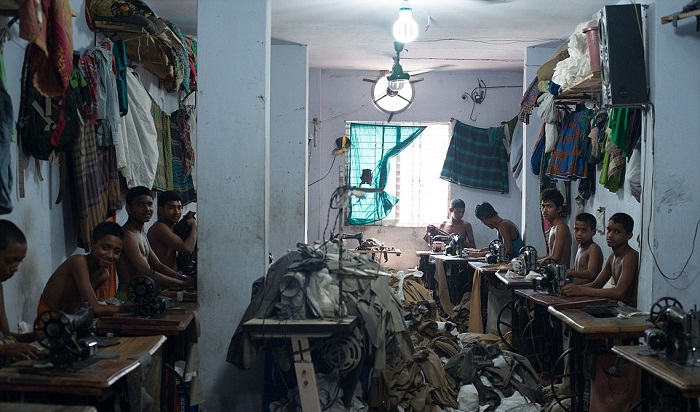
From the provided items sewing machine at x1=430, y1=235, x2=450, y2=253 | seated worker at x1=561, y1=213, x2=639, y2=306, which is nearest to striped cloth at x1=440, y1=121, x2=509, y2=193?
sewing machine at x1=430, y1=235, x2=450, y2=253

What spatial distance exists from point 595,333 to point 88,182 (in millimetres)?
3476

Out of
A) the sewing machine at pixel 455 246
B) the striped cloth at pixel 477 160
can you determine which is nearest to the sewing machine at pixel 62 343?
the sewing machine at pixel 455 246

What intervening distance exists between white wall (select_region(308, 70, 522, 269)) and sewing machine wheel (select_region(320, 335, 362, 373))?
298 inches

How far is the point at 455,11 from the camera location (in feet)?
25.0

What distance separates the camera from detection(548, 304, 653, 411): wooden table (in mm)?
4582

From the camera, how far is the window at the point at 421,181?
482 inches

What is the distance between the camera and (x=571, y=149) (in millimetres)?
7809

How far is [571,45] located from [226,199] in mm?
3247

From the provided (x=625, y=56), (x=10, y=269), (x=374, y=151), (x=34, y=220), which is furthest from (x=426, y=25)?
(x=10, y=269)

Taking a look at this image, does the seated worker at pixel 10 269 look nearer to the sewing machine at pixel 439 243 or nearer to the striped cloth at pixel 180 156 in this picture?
the striped cloth at pixel 180 156

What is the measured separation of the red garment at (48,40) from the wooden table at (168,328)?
1356 mm

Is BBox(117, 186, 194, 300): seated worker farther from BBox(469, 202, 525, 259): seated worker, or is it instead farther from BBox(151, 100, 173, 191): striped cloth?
BBox(469, 202, 525, 259): seated worker

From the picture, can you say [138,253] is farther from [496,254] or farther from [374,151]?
[374,151]

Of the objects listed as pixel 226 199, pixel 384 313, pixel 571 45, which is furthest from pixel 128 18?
pixel 571 45
